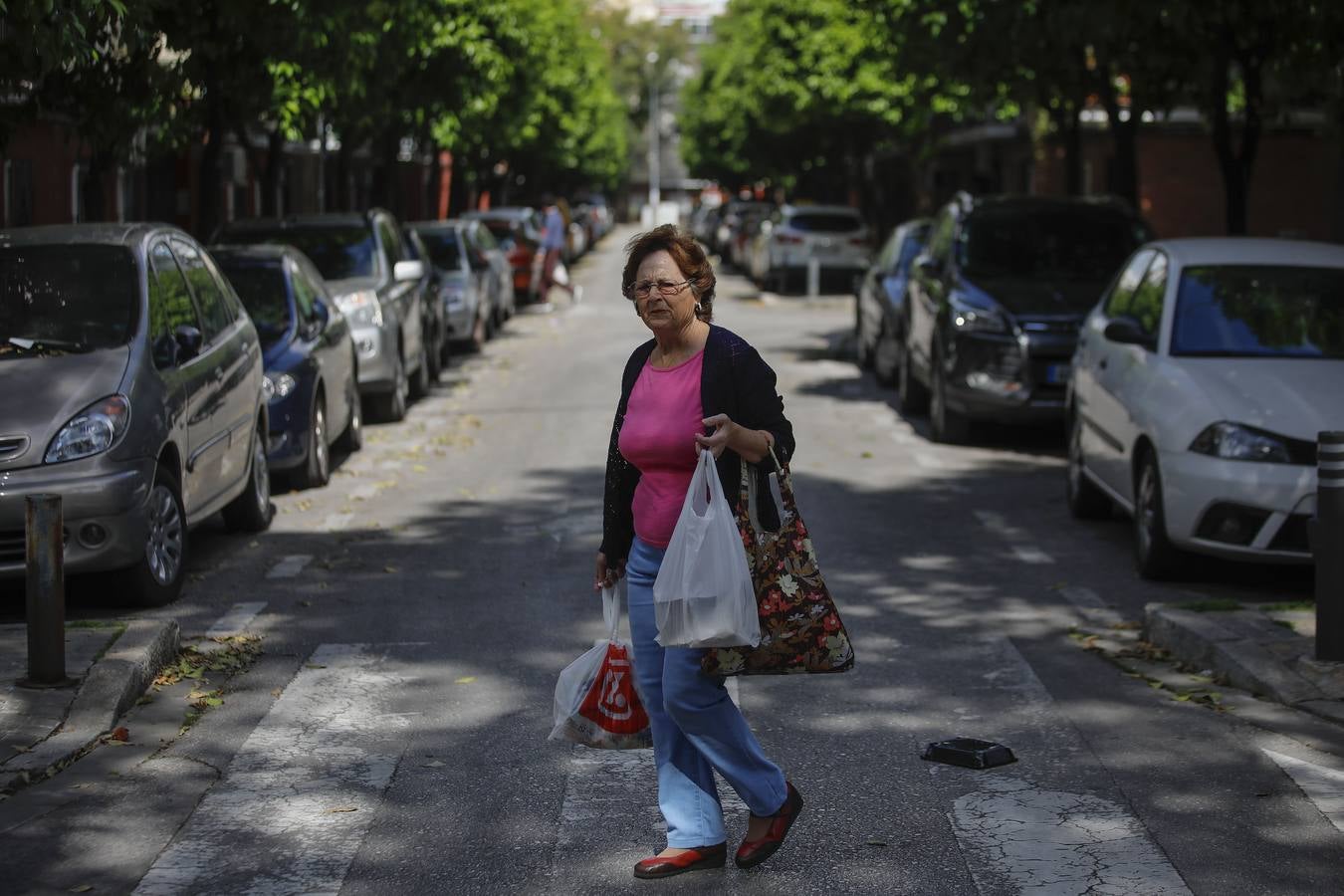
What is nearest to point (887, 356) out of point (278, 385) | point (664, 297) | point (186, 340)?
point (278, 385)

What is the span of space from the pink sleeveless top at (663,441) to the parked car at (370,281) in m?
11.0

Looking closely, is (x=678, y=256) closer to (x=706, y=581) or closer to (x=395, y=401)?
(x=706, y=581)

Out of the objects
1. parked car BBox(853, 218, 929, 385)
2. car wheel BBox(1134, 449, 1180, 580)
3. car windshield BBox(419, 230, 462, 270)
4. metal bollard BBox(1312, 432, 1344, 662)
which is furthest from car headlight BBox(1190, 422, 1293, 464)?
car windshield BBox(419, 230, 462, 270)

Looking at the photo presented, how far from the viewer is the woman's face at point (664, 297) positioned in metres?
5.00

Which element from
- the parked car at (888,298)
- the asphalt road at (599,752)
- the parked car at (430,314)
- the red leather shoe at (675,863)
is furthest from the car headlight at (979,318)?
the red leather shoe at (675,863)

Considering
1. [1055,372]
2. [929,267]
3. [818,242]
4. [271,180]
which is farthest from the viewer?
[818,242]

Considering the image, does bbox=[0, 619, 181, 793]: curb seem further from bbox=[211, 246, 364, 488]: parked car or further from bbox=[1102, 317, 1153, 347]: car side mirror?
bbox=[1102, 317, 1153, 347]: car side mirror

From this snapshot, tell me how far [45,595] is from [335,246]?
421 inches

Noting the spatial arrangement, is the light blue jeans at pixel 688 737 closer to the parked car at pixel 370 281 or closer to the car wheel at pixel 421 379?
the parked car at pixel 370 281

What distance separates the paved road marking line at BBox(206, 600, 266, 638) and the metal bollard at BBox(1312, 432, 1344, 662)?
14.4ft

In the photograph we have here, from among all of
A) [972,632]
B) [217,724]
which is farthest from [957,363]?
[217,724]

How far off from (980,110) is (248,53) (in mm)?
9316

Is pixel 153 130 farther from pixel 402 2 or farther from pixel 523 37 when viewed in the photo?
pixel 523 37

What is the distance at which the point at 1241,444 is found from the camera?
899 cm
